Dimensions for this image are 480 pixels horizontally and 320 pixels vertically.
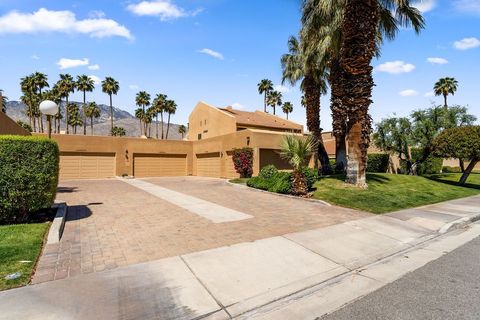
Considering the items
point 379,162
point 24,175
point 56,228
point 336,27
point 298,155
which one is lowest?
point 56,228

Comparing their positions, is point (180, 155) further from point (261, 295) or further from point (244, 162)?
point (261, 295)

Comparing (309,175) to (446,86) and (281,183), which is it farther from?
(446,86)

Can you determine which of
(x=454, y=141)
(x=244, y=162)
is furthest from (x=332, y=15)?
(x=454, y=141)

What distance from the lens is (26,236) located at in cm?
666

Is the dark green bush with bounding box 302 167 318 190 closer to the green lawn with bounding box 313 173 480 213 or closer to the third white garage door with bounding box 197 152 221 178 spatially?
the green lawn with bounding box 313 173 480 213

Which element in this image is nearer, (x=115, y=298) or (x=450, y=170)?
(x=115, y=298)

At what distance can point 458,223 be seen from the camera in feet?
31.8

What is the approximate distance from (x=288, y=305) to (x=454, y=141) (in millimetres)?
22953

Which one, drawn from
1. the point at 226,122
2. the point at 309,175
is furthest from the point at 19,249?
the point at 226,122

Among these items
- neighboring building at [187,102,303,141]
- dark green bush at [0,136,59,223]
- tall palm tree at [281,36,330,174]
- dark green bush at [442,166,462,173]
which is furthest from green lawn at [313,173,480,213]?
dark green bush at [442,166,462,173]

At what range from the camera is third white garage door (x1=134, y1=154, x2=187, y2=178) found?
29.9m

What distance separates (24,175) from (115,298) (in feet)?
16.4

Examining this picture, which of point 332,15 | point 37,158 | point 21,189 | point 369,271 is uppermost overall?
point 332,15

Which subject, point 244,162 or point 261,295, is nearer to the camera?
point 261,295
